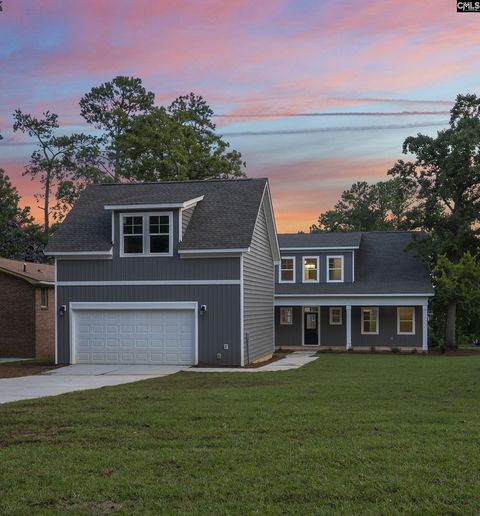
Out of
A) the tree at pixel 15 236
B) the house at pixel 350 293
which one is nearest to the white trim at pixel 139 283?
the house at pixel 350 293

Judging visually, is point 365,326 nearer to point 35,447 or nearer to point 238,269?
point 238,269

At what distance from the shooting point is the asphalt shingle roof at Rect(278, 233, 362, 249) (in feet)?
107

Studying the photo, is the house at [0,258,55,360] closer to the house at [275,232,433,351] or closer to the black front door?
the house at [275,232,433,351]

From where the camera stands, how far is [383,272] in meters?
32.0

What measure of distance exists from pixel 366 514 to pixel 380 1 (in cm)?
1414

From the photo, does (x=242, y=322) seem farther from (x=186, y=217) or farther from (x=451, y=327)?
(x=451, y=327)

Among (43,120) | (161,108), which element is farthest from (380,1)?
(43,120)

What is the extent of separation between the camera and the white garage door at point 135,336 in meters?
21.8

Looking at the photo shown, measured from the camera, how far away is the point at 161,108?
145ft

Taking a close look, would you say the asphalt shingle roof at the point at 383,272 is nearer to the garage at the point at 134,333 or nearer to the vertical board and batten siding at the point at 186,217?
the vertical board and batten siding at the point at 186,217

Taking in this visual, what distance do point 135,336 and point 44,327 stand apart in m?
7.68

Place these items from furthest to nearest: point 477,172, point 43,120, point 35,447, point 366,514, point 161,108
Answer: point 43,120 < point 161,108 < point 477,172 < point 35,447 < point 366,514

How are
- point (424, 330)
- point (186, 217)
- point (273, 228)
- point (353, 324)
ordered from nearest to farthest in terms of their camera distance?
point (186, 217)
point (273, 228)
point (424, 330)
point (353, 324)

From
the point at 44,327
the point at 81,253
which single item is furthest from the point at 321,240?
the point at 81,253
